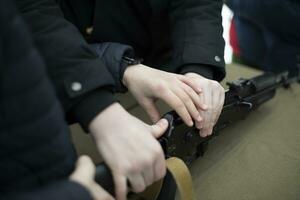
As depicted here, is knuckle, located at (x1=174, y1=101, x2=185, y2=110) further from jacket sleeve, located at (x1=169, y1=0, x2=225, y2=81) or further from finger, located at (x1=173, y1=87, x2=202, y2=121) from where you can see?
jacket sleeve, located at (x1=169, y1=0, x2=225, y2=81)

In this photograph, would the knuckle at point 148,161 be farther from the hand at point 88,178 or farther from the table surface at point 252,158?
the table surface at point 252,158

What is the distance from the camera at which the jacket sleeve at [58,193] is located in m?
0.36

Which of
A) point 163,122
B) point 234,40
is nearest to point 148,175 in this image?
point 163,122

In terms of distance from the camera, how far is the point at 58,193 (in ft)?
1.22

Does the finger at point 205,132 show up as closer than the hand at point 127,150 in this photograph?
No

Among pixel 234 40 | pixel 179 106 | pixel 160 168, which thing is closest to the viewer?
pixel 160 168

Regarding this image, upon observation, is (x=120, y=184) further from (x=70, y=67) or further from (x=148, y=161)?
(x=70, y=67)

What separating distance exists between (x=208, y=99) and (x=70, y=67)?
24 centimetres

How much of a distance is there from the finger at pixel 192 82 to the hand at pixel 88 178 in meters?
0.24

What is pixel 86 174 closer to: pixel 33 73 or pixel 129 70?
pixel 33 73

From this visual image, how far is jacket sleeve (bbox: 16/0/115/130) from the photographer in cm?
49

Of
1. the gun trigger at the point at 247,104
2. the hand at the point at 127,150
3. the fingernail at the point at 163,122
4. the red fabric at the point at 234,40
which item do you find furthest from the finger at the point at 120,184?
the red fabric at the point at 234,40

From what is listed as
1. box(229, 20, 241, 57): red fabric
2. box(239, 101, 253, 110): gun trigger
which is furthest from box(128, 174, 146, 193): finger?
box(229, 20, 241, 57): red fabric

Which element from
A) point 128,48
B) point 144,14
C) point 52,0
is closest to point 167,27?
point 144,14
